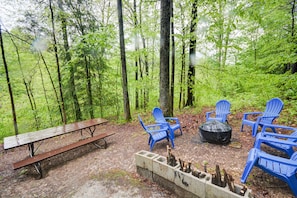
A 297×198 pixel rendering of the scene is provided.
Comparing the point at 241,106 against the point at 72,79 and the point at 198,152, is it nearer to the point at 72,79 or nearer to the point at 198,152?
the point at 198,152

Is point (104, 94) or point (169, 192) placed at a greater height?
point (104, 94)

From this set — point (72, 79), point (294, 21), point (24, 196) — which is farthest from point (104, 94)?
point (294, 21)

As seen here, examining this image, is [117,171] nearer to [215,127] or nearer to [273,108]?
[215,127]

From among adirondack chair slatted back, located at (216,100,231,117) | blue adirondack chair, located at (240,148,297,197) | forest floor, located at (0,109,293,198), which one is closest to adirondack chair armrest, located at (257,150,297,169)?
blue adirondack chair, located at (240,148,297,197)

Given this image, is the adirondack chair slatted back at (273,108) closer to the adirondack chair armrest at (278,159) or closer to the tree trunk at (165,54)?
the adirondack chair armrest at (278,159)

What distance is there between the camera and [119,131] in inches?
197

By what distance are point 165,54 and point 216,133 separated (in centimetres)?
257

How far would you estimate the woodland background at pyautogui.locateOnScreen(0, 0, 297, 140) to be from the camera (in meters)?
4.58

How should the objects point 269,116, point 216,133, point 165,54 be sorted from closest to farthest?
point 216,133 → point 269,116 → point 165,54

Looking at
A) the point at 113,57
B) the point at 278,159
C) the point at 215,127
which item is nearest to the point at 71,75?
the point at 113,57

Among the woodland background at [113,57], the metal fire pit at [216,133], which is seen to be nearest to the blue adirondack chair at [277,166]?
the metal fire pit at [216,133]

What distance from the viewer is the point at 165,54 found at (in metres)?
4.30

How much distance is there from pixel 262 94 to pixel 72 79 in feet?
23.8

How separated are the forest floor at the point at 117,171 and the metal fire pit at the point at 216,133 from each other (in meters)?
0.12
